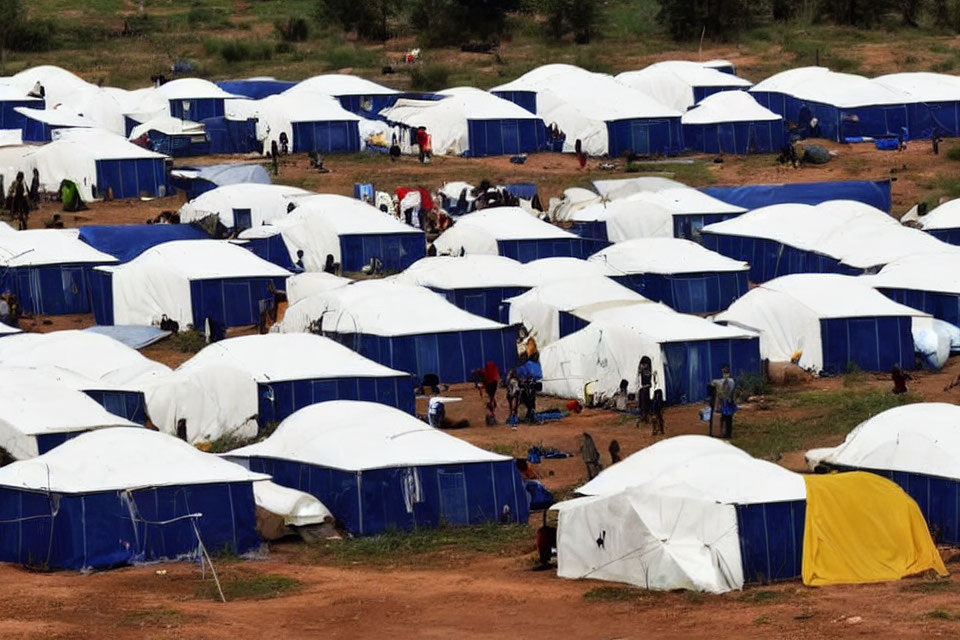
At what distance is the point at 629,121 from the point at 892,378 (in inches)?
1333

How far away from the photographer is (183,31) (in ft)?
374

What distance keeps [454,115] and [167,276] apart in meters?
26.2

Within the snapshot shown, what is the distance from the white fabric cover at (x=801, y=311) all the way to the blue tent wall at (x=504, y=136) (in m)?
29.4

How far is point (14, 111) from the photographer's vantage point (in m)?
87.5

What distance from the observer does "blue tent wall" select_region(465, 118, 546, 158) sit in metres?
83.0

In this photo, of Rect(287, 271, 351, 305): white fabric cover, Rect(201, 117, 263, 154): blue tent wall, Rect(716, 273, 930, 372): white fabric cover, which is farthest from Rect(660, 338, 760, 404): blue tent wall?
Rect(201, 117, 263, 154): blue tent wall

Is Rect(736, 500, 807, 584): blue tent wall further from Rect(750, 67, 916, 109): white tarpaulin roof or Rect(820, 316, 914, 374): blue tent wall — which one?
Rect(750, 67, 916, 109): white tarpaulin roof

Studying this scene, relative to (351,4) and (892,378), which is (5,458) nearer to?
(892,378)

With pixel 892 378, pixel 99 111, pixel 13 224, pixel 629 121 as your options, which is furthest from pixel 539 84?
pixel 892 378

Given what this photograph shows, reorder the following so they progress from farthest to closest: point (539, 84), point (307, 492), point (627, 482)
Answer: point (539, 84) → point (307, 492) → point (627, 482)

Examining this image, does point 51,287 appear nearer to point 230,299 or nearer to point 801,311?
point 230,299

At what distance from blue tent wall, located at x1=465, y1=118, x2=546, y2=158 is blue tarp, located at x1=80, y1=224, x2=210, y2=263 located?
1840cm

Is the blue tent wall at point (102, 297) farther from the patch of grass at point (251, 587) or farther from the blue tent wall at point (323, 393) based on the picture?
the patch of grass at point (251, 587)

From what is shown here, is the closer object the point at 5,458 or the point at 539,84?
the point at 5,458
